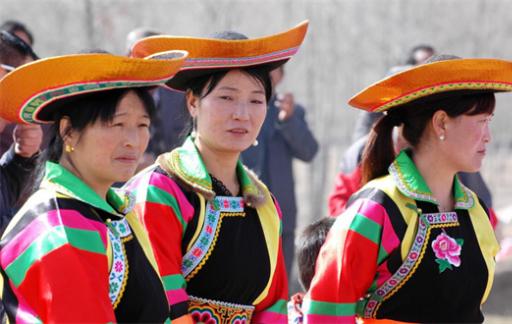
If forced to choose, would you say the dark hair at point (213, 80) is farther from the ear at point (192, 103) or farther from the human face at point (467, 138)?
the human face at point (467, 138)

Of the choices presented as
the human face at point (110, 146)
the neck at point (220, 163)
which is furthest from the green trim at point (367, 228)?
the human face at point (110, 146)

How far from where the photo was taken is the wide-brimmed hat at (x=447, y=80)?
3.19m

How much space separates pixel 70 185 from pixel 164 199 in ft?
1.72

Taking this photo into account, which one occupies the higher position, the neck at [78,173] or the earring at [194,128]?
the earring at [194,128]

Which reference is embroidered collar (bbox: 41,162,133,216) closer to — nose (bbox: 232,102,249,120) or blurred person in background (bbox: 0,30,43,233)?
nose (bbox: 232,102,249,120)

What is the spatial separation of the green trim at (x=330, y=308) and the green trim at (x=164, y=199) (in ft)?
1.94

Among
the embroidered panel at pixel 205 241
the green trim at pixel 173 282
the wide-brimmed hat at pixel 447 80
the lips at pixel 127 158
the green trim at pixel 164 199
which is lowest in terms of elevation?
the green trim at pixel 173 282

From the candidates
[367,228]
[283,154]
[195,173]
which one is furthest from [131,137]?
[283,154]

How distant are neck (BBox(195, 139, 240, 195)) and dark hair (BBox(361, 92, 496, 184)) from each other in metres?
0.61

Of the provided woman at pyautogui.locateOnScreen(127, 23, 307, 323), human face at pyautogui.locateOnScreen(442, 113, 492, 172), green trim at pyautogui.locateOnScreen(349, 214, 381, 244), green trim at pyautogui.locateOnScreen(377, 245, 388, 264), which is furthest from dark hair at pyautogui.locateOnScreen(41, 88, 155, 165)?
human face at pyautogui.locateOnScreen(442, 113, 492, 172)

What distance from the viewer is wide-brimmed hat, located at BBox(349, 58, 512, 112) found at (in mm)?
3191

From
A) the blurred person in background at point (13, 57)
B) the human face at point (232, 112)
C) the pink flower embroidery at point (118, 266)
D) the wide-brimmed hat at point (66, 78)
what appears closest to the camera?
the wide-brimmed hat at point (66, 78)

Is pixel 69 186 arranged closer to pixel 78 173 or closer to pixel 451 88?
pixel 78 173

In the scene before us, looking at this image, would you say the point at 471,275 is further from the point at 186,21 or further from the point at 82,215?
the point at 186,21
